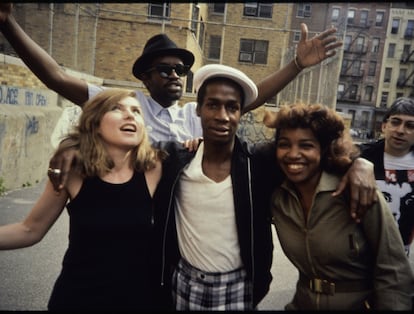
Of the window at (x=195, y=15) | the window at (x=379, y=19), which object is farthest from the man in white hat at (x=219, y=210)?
the window at (x=379, y=19)

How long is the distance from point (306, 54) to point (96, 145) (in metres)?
1.75

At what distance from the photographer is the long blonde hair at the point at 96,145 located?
73.2 inches

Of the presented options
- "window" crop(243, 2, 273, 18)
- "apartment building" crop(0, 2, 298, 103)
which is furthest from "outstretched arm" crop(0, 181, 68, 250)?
"window" crop(243, 2, 273, 18)

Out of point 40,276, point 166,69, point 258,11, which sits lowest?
point 40,276

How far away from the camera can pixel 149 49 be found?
9.23ft

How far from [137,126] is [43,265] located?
2.98 meters

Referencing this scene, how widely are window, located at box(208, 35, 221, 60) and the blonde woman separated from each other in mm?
21126

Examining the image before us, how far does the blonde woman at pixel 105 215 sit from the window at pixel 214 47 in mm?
21126

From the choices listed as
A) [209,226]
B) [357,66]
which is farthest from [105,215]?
[357,66]

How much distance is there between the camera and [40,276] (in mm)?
3740

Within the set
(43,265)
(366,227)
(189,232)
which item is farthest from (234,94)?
(43,265)

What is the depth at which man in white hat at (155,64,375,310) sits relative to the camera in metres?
1.85

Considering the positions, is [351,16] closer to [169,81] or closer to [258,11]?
[258,11]

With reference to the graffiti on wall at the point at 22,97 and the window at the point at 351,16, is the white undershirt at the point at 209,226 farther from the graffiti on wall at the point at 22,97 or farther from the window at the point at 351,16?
the window at the point at 351,16
